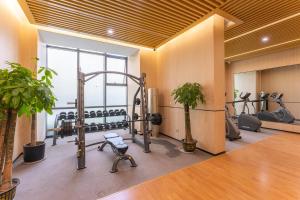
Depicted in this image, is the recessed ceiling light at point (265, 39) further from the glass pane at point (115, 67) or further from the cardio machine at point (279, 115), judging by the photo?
the glass pane at point (115, 67)

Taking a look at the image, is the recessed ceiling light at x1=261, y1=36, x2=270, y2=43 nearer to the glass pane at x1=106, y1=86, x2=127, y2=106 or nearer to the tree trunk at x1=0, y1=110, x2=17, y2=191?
the glass pane at x1=106, y1=86, x2=127, y2=106

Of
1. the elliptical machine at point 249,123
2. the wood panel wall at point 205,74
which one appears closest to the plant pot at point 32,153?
the wood panel wall at point 205,74

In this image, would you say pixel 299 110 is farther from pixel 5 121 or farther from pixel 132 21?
pixel 5 121

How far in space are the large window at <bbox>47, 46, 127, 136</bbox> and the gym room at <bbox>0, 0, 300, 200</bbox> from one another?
4 cm

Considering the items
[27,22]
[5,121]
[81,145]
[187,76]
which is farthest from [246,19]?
[27,22]

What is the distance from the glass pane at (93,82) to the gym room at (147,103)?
0.04 metres

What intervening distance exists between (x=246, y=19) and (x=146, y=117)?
12.2 feet

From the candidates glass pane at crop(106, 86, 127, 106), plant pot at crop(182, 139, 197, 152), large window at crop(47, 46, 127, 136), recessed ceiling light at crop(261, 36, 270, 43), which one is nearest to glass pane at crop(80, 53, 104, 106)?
large window at crop(47, 46, 127, 136)

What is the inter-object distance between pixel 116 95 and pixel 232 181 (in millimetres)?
5804

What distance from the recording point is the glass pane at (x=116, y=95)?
706 centimetres

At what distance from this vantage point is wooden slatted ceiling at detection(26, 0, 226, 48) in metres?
3.26

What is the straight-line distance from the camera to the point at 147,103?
4.75 metres

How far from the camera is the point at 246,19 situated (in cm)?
399

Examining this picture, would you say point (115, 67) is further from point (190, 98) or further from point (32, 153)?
point (32, 153)
